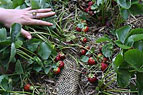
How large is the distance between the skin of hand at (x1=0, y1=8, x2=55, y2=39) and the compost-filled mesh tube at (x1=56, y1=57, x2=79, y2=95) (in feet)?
0.85

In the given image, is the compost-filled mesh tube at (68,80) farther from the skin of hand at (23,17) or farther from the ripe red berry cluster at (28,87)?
the skin of hand at (23,17)

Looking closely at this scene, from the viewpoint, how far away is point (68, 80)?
4.59ft

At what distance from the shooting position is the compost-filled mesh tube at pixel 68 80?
1.36 m

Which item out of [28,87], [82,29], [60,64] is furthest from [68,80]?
[82,29]

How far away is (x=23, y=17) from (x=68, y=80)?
0.44 metres

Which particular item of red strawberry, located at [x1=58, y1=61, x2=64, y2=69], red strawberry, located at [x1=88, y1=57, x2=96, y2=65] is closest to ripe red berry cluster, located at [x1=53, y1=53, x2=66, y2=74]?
red strawberry, located at [x1=58, y1=61, x2=64, y2=69]

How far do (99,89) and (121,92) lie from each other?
113 mm

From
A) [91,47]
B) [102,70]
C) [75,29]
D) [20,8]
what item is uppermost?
[20,8]

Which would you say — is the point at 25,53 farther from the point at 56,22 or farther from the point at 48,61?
the point at 56,22

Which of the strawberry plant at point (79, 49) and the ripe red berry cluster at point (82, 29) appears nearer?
the strawberry plant at point (79, 49)

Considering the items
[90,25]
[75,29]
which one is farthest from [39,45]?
[90,25]

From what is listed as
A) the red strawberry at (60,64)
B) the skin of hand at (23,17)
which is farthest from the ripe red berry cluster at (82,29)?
the red strawberry at (60,64)

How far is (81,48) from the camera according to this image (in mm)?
1520

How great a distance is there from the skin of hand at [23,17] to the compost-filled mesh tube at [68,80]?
0.26 metres
